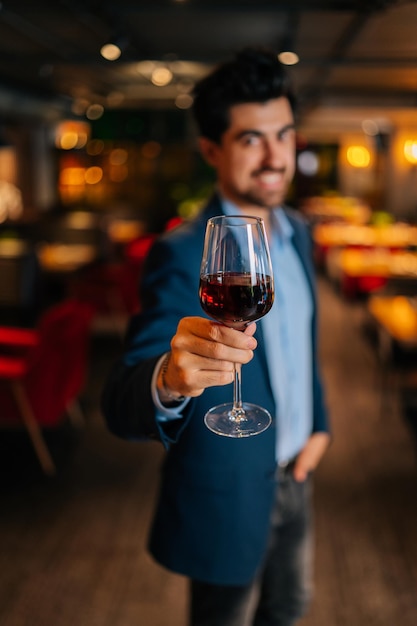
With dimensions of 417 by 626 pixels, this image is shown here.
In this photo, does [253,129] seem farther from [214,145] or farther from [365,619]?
[365,619]

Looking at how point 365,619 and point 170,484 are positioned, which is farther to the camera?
point 365,619

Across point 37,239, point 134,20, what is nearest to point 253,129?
point 134,20

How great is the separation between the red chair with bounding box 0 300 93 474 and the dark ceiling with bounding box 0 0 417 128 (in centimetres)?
184

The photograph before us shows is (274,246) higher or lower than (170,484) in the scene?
higher

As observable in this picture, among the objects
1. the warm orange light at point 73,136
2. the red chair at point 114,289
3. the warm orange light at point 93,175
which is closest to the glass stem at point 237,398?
the red chair at point 114,289

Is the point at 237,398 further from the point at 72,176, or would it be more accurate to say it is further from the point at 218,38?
the point at 72,176

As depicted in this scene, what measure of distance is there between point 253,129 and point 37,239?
7783 mm

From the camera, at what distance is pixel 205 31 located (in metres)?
5.58

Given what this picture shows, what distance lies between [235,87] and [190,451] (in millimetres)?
744

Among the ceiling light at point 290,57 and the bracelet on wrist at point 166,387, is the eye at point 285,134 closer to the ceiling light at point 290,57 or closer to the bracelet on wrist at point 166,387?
the bracelet on wrist at point 166,387

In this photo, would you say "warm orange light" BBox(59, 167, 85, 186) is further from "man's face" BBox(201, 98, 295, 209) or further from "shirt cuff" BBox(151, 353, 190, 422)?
"shirt cuff" BBox(151, 353, 190, 422)

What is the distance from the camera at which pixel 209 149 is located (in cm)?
137

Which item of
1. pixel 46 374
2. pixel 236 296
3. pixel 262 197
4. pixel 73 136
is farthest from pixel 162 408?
pixel 73 136

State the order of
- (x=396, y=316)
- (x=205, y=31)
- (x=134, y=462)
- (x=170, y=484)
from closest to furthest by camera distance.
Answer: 1. (x=170, y=484)
2. (x=134, y=462)
3. (x=396, y=316)
4. (x=205, y=31)
